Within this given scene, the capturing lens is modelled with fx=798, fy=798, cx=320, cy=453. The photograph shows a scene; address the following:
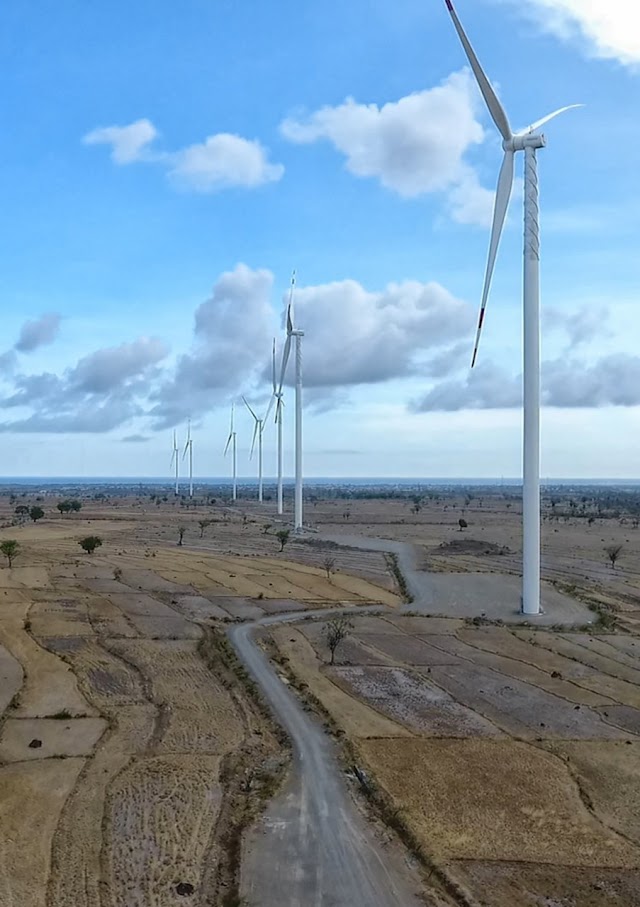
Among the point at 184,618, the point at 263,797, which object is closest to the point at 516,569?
the point at 184,618

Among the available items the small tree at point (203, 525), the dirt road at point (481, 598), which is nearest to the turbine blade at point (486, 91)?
the dirt road at point (481, 598)

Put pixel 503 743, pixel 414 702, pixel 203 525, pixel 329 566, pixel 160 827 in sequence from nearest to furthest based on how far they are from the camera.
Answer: pixel 160 827 → pixel 503 743 → pixel 414 702 → pixel 329 566 → pixel 203 525

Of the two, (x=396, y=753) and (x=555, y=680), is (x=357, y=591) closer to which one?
(x=555, y=680)

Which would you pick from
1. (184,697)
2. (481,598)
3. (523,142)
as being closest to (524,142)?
(523,142)

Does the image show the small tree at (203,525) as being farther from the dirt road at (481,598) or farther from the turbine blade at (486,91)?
the turbine blade at (486,91)

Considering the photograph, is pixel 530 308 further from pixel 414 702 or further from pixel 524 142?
pixel 414 702

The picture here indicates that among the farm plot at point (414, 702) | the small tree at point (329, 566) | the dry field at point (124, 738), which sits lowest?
the farm plot at point (414, 702)
